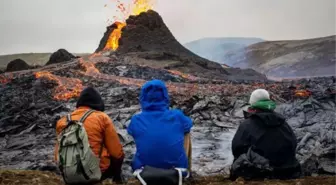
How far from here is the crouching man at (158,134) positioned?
5027 millimetres

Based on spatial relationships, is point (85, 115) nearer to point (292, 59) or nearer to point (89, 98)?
point (89, 98)

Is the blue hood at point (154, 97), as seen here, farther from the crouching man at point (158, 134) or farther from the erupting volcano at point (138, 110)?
the erupting volcano at point (138, 110)

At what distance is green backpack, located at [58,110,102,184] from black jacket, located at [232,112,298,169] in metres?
2.27

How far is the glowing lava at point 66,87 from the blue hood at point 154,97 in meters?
16.3

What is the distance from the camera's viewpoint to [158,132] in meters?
5.06

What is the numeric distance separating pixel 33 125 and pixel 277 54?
70.3m

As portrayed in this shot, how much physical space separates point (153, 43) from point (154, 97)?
1595 inches

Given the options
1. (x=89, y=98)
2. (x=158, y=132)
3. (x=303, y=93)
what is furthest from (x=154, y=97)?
(x=303, y=93)

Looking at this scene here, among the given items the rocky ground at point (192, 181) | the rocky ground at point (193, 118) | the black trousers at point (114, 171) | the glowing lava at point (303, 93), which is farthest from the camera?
the glowing lava at point (303, 93)

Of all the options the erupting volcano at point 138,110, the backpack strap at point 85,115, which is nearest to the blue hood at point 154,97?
the backpack strap at point 85,115

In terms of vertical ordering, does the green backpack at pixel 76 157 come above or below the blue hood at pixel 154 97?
below

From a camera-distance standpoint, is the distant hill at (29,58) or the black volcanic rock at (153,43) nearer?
the black volcanic rock at (153,43)

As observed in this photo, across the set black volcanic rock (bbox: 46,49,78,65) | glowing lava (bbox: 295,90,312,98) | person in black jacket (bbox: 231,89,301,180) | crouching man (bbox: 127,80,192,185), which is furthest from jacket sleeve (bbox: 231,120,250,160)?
black volcanic rock (bbox: 46,49,78,65)

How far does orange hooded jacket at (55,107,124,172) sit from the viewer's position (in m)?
5.38
